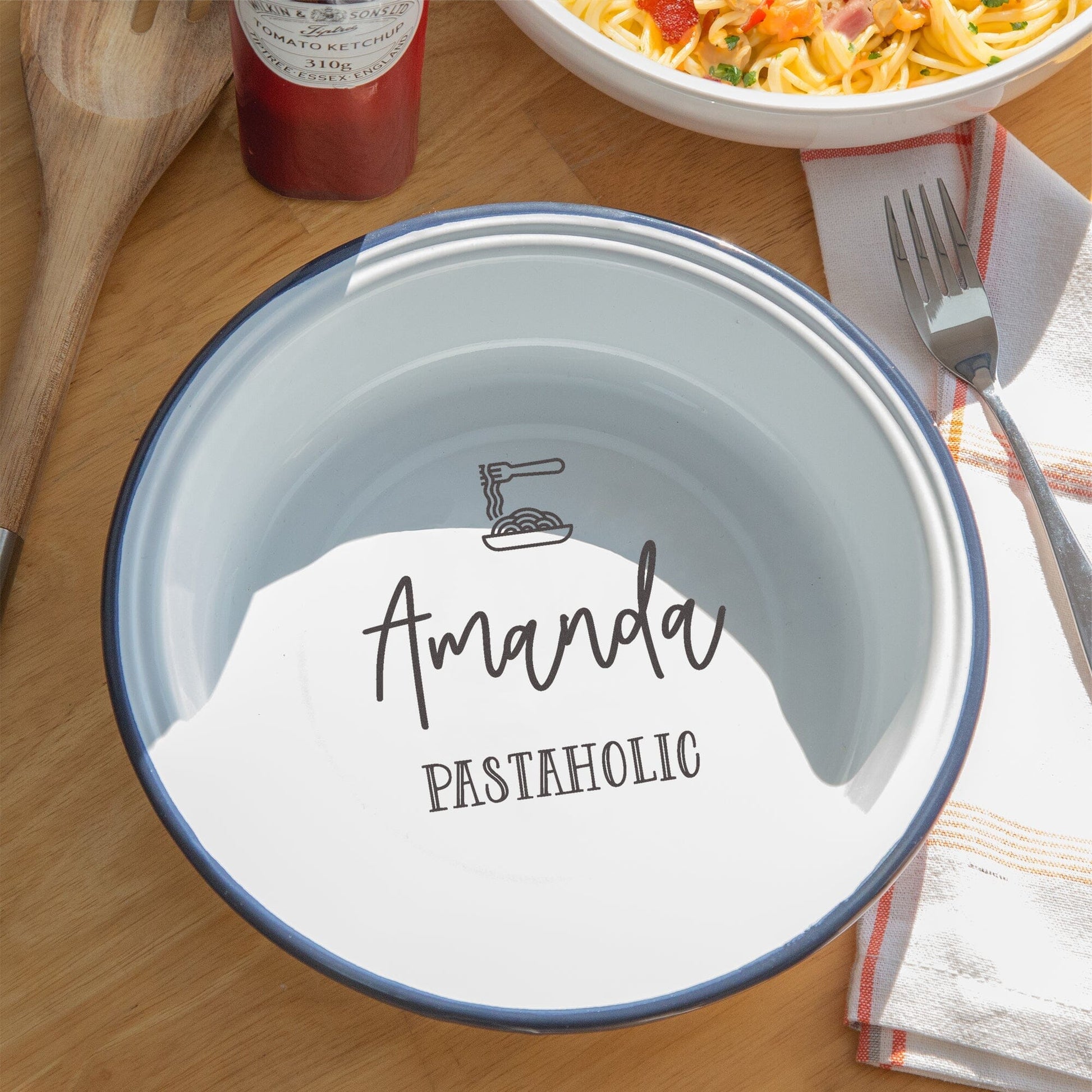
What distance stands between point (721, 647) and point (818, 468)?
13 centimetres

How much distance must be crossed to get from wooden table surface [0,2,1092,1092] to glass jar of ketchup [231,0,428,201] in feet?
0.09

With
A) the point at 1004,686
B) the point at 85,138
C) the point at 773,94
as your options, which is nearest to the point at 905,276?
the point at 773,94

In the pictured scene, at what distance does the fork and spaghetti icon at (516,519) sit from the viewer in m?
0.67

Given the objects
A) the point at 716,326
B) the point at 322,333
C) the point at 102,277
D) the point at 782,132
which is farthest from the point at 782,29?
the point at 102,277

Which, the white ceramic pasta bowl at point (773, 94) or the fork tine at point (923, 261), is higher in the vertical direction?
the white ceramic pasta bowl at point (773, 94)

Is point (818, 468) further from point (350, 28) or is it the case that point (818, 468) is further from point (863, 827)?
point (350, 28)

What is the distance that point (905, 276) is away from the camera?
2.30ft

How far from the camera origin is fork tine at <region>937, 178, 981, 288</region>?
701 millimetres

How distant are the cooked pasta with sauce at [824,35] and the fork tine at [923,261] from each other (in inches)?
3.5

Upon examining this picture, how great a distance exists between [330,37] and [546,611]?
1.14 ft

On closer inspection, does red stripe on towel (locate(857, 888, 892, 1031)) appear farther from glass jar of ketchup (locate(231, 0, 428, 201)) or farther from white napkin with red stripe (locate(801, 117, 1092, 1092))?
glass jar of ketchup (locate(231, 0, 428, 201))

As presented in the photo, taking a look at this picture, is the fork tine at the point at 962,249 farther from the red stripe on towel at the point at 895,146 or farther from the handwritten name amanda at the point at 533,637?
the handwritten name amanda at the point at 533,637

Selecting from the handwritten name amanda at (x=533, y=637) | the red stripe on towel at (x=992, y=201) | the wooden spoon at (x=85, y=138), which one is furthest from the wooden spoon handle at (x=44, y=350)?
the red stripe on towel at (x=992, y=201)

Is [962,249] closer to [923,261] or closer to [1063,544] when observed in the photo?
[923,261]
